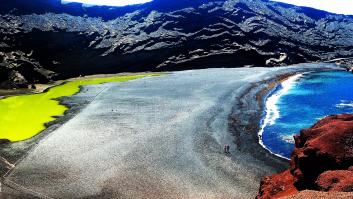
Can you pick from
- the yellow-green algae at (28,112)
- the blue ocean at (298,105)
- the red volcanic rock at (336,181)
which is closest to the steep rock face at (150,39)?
the yellow-green algae at (28,112)

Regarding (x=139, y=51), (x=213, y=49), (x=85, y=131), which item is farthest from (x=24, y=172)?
(x=213, y=49)

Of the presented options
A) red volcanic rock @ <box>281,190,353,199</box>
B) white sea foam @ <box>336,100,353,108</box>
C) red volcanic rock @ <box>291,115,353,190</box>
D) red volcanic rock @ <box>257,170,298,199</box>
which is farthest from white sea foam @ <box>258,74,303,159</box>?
red volcanic rock @ <box>281,190,353,199</box>

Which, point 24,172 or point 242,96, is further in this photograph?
point 242,96

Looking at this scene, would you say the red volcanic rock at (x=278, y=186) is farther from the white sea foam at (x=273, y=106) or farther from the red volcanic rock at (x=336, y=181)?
the white sea foam at (x=273, y=106)

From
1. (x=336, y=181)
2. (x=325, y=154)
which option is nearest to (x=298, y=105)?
(x=325, y=154)

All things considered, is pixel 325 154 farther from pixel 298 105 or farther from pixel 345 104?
pixel 345 104

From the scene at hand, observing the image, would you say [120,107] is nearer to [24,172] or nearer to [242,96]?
[242,96]
